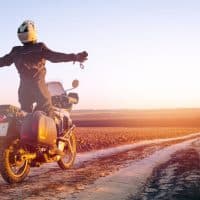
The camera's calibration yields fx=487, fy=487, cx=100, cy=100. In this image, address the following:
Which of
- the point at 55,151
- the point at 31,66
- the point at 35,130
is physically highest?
the point at 31,66

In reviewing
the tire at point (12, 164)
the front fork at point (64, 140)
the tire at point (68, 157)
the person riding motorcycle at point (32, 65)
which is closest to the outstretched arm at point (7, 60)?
the person riding motorcycle at point (32, 65)

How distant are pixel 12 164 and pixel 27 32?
2.32m

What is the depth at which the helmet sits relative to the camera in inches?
337

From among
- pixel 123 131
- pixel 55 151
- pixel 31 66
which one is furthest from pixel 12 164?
pixel 123 131

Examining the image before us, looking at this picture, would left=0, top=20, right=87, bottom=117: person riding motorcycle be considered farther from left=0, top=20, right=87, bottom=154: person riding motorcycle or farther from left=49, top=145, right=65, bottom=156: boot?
left=49, top=145, right=65, bottom=156: boot

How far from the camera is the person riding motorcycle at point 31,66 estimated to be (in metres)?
8.55

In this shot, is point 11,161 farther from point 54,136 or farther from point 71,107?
point 71,107

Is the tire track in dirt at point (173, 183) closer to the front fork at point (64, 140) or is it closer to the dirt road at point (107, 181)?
the dirt road at point (107, 181)

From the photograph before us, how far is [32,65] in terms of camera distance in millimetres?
8617

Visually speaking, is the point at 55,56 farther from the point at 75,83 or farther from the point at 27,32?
the point at 75,83

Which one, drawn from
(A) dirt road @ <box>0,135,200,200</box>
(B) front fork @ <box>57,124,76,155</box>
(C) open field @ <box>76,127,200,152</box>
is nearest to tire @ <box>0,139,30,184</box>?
(A) dirt road @ <box>0,135,200,200</box>

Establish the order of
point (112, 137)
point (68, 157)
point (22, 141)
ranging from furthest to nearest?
point (112, 137), point (68, 157), point (22, 141)

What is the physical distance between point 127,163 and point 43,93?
3040 millimetres

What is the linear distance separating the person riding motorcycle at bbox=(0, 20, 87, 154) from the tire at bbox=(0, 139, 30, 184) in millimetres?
865
